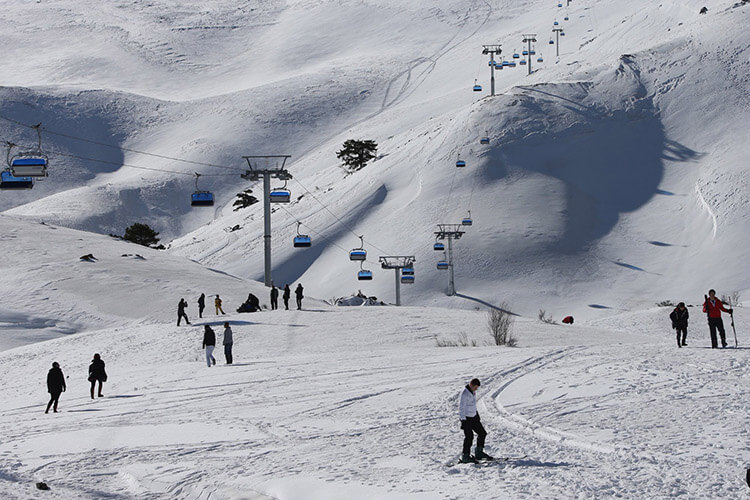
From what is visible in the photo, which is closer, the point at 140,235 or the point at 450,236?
the point at 450,236

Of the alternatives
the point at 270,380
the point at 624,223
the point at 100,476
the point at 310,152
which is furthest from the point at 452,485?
the point at 310,152

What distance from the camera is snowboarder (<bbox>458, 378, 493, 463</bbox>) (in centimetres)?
1536

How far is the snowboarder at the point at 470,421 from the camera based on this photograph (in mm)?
15359

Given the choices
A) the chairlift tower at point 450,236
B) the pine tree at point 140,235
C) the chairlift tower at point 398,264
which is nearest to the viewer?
the chairlift tower at point 398,264

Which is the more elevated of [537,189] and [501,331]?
[537,189]

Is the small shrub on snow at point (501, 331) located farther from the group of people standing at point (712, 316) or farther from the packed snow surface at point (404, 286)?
the group of people standing at point (712, 316)

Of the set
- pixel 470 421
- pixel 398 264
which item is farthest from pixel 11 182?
pixel 398 264

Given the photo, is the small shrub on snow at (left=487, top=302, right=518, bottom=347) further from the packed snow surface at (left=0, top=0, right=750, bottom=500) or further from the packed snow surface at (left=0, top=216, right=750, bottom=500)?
the packed snow surface at (left=0, top=0, right=750, bottom=500)

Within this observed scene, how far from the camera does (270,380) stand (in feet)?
89.5

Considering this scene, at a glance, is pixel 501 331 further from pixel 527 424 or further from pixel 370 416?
pixel 527 424

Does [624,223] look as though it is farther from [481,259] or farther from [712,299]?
[712,299]

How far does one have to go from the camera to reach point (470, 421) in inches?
609

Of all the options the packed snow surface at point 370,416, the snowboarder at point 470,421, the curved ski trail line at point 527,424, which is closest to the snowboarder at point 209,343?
the packed snow surface at point 370,416

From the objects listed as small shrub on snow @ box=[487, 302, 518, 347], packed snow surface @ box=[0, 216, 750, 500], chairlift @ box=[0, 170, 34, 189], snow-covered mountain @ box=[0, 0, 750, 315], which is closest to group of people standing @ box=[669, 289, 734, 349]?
packed snow surface @ box=[0, 216, 750, 500]
